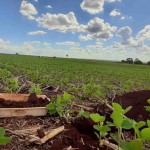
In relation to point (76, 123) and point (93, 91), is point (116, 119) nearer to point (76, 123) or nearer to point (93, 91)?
point (76, 123)

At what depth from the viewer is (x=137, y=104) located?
4.83 m

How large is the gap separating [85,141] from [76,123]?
63 centimetres

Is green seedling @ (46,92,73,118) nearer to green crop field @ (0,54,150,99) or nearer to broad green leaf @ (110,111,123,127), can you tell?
broad green leaf @ (110,111,123,127)

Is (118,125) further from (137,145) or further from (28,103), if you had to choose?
(28,103)

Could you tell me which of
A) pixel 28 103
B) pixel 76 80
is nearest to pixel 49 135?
pixel 28 103

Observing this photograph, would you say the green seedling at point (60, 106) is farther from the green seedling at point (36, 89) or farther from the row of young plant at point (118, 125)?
the green seedling at point (36, 89)

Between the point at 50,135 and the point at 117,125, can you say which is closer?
the point at 117,125

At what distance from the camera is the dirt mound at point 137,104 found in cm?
433

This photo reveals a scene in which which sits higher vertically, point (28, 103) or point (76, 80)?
point (28, 103)

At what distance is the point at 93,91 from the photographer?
5.76m

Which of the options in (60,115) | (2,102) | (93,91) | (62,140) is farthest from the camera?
(93,91)

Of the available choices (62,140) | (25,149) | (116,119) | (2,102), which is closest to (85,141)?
(62,140)

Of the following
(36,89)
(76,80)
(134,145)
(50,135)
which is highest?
(134,145)

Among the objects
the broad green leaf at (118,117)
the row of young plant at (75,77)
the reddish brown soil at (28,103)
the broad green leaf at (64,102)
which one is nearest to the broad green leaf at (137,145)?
the broad green leaf at (118,117)
